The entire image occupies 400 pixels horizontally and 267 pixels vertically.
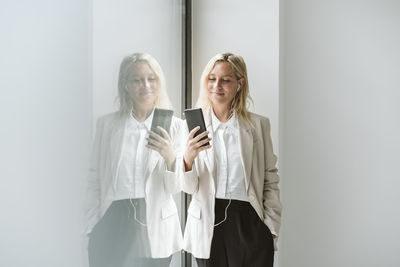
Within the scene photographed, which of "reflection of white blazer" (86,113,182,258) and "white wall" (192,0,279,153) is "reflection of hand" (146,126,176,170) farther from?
"white wall" (192,0,279,153)

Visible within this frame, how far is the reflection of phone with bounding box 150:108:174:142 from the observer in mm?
1473

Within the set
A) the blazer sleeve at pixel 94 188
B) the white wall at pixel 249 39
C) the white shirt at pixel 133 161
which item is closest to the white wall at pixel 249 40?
the white wall at pixel 249 39

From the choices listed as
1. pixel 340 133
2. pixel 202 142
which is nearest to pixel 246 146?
pixel 202 142

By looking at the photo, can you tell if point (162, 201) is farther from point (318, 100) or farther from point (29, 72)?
point (318, 100)

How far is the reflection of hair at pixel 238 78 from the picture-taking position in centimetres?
175

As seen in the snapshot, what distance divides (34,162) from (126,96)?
48cm

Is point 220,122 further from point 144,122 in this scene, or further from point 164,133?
point 144,122

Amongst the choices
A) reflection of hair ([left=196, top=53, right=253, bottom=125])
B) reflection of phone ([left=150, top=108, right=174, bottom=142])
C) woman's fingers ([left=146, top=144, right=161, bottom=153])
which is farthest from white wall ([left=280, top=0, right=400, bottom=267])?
woman's fingers ([left=146, top=144, right=161, bottom=153])

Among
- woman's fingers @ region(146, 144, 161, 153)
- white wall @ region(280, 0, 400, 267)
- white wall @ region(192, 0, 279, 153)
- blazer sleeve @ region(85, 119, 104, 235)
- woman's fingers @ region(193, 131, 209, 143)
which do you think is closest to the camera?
blazer sleeve @ region(85, 119, 104, 235)

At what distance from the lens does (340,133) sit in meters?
2.25

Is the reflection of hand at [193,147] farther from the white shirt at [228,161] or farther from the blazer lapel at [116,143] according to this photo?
the blazer lapel at [116,143]

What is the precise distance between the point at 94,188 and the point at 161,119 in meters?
0.55

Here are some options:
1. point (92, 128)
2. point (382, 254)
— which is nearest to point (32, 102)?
point (92, 128)

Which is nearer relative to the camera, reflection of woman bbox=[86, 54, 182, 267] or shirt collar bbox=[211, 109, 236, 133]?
reflection of woman bbox=[86, 54, 182, 267]
